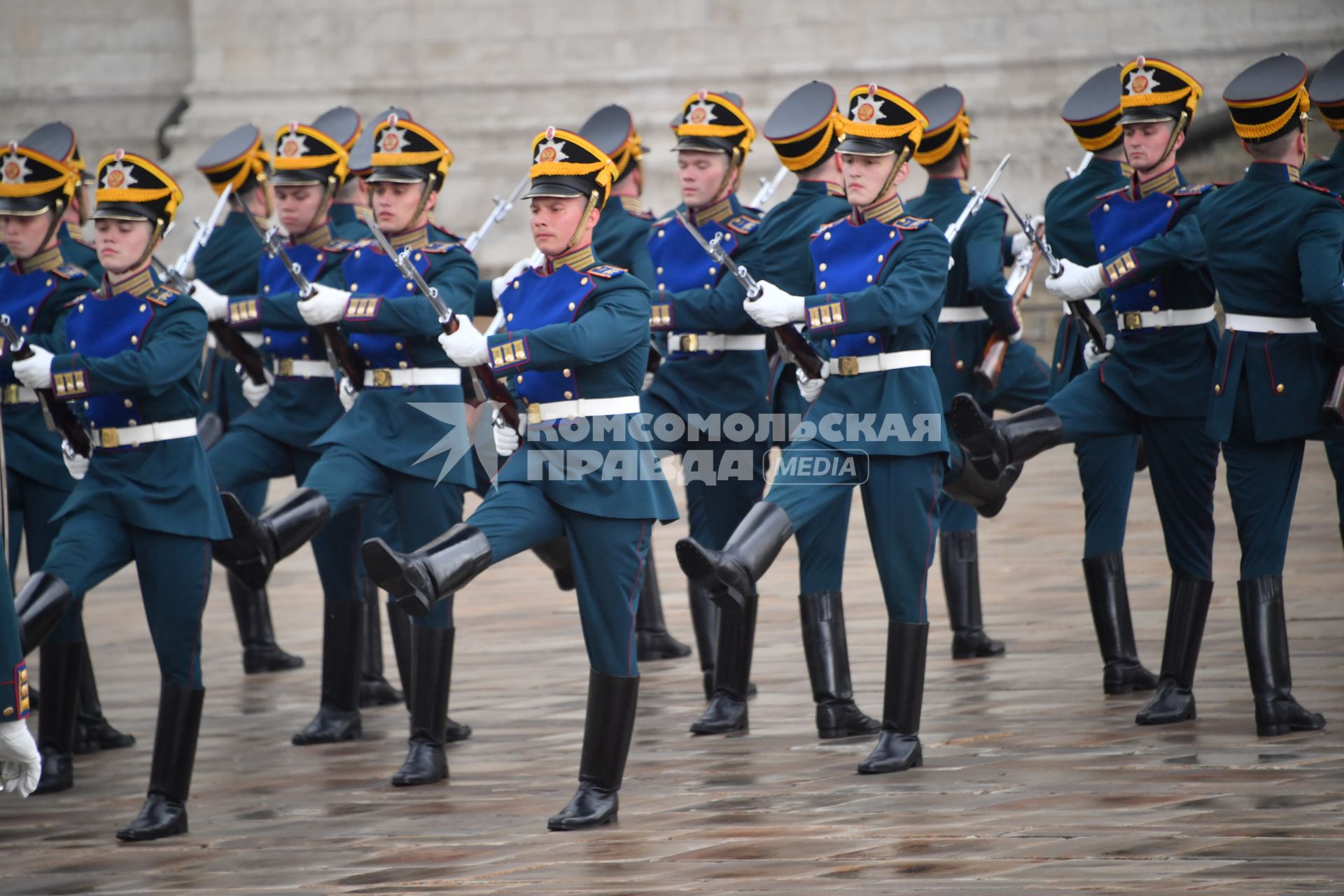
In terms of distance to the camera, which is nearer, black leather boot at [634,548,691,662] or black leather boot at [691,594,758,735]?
black leather boot at [691,594,758,735]

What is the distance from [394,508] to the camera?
21.7ft

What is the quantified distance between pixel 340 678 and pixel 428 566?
1838mm

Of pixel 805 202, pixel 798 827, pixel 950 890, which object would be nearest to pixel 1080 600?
pixel 805 202

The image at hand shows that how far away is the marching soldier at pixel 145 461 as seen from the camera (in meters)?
5.37

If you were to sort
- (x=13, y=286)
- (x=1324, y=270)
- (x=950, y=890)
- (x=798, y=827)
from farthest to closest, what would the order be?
1. (x=13, y=286)
2. (x=1324, y=270)
3. (x=798, y=827)
4. (x=950, y=890)

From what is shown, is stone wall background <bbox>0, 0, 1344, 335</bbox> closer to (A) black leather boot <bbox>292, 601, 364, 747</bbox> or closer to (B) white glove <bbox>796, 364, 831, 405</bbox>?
(A) black leather boot <bbox>292, 601, 364, 747</bbox>

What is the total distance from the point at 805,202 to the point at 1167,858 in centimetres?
266

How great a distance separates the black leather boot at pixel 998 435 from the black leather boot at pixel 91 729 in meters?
2.82

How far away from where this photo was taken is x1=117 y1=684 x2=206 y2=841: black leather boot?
529 centimetres

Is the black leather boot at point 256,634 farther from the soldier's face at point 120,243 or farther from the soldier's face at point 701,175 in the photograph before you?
the soldier's face at point 120,243

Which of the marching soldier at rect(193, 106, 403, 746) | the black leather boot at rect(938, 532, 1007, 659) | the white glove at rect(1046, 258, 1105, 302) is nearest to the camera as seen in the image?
the white glove at rect(1046, 258, 1105, 302)

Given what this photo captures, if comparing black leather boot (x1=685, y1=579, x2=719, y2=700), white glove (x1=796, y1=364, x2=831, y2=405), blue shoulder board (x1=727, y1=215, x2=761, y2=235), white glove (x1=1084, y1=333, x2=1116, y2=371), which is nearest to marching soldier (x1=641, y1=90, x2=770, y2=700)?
blue shoulder board (x1=727, y1=215, x2=761, y2=235)

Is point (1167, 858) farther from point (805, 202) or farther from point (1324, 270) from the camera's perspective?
point (805, 202)

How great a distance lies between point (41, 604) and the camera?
5285 mm
